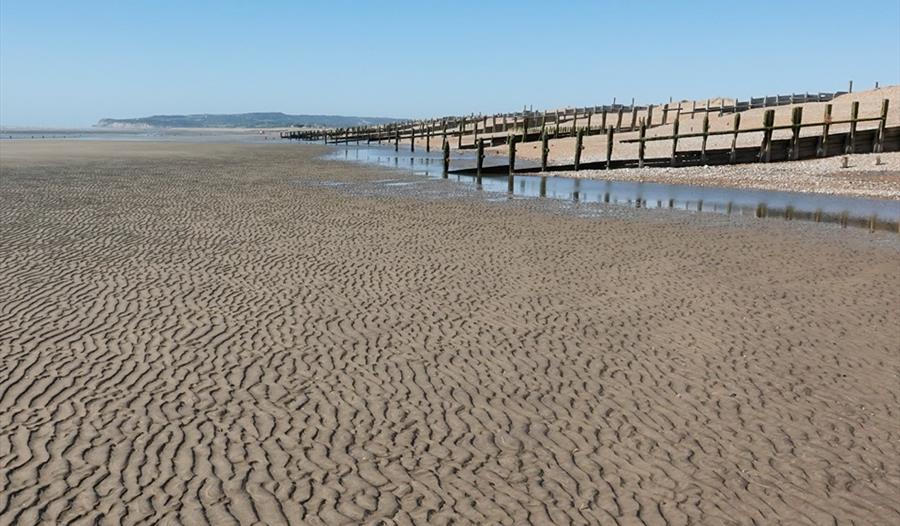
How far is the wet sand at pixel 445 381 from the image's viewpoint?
5.23 m

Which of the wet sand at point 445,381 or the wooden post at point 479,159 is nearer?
the wet sand at point 445,381

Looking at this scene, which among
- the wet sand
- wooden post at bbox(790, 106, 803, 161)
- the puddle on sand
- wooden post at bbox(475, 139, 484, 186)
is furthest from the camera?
wooden post at bbox(475, 139, 484, 186)

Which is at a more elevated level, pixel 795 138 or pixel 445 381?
pixel 795 138

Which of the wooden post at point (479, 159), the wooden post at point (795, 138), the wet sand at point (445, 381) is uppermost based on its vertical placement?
the wooden post at point (795, 138)

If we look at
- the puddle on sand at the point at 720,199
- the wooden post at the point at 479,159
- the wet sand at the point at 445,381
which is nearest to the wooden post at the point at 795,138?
the puddle on sand at the point at 720,199

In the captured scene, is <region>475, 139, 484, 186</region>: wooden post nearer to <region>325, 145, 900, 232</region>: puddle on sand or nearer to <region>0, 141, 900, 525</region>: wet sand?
<region>325, 145, 900, 232</region>: puddle on sand

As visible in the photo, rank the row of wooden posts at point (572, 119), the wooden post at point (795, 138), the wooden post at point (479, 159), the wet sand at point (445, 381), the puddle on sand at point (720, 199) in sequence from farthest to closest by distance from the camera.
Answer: the row of wooden posts at point (572, 119) → the wooden post at point (479, 159) → the wooden post at point (795, 138) → the puddle on sand at point (720, 199) → the wet sand at point (445, 381)

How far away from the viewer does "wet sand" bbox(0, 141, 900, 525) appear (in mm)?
5234

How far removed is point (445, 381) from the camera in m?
7.51

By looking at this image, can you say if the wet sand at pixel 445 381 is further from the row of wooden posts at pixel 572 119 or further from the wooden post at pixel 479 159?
the row of wooden posts at pixel 572 119

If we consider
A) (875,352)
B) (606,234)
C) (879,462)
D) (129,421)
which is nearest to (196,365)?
(129,421)

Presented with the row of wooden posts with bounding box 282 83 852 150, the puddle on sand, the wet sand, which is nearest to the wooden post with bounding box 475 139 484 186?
the puddle on sand

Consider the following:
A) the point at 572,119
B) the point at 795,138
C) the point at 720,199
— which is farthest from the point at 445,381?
the point at 572,119

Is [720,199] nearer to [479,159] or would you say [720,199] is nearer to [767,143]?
[767,143]
